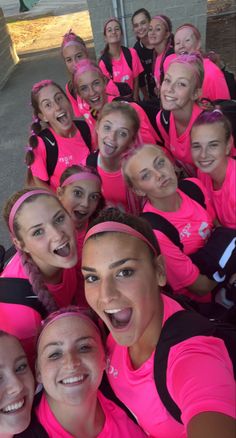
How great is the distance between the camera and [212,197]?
2.81m

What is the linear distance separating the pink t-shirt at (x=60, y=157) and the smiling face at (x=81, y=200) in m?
0.86

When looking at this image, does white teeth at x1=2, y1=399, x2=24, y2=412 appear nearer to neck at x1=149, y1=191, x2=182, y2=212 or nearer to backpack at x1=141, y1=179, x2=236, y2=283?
backpack at x1=141, y1=179, x2=236, y2=283

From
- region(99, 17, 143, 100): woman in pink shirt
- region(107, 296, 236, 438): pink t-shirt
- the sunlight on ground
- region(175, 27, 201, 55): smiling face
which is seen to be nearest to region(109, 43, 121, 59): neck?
region(99, 17, 143, 100): woman in pink shirt

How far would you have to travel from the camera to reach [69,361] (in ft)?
5.65

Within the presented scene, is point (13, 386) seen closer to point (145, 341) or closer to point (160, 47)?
point (145, 341)

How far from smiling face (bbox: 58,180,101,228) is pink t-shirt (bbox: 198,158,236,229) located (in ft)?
2.83

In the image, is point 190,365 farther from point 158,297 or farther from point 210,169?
point 210,169

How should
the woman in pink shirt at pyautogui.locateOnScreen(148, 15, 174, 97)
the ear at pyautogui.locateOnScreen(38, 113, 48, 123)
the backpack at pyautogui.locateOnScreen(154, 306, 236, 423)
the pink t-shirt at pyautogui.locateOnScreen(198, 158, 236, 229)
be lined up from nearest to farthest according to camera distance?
1. the backpack at pyautogui.locateOnScreen(154, 306, 236, 423)
2. the pink t-shirt at pyautogui.locateOnScreen(198, 158, 236, 229)
3. the ear at pyautogui.locateOnScreen(38, 113, 48, 123)
4. the woman in pink shirt at pyautogui.locateOnScreen(148, 15, 174, 97)

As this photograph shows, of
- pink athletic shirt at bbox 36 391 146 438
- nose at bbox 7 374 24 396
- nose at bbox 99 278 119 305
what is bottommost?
pink athletic shirt at bbox 36 391 146 438

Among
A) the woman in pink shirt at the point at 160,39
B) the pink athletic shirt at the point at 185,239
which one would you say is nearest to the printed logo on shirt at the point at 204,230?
the pink athletic shirt at the point at 185,239

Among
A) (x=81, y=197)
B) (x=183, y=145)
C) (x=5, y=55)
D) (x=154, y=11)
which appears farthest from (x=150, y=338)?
(x=5, y=55)

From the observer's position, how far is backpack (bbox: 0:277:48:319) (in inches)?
80.5

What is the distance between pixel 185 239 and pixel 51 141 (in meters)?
1.89

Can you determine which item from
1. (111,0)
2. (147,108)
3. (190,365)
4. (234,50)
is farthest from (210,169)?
(234,50)
